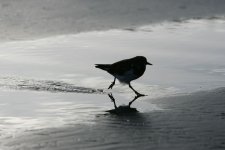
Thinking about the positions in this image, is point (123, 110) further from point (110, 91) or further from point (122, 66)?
point (122, 66)

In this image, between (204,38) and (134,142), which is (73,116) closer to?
(134,142)

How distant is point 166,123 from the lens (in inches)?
297

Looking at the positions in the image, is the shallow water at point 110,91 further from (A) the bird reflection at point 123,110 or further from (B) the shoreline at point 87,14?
(B) the shoreline at point 87,14

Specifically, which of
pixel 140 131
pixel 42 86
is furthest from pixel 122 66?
pixel 140 131

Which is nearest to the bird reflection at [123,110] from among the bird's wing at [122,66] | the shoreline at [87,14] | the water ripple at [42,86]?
the water ripple at [42,86]

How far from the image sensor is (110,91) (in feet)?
32.6

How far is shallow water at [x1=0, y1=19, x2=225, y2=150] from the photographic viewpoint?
6.83m

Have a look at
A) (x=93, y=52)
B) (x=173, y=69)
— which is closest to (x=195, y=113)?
(x=173, y=69)

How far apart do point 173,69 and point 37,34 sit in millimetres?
3888

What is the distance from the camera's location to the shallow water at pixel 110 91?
6832 millimetres

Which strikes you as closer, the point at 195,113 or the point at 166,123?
the point at 166,123

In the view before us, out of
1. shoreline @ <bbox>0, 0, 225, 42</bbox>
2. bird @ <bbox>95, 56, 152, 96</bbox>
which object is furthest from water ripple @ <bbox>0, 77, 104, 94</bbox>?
shoreline @ <bbox>0, 0, 225, 42</bbox>

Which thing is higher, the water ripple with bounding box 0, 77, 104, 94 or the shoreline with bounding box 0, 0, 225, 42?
the shoreline with bounding box 0, 0, 225, 42

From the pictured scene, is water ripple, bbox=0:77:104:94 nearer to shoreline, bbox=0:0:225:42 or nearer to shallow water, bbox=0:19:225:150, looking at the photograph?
shallow water, bbox=0:19:225:150
